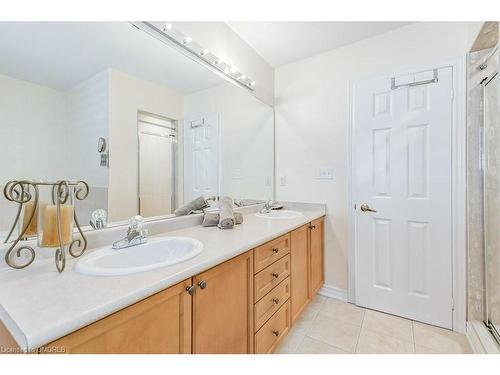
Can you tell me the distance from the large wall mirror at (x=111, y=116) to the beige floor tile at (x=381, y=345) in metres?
1.43

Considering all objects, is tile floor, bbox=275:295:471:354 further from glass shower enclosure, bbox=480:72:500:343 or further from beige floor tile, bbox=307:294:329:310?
glass shower enclosure, bbox=480:72:500:343

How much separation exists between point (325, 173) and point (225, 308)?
1.55 meters

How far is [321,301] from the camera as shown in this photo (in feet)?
6.87

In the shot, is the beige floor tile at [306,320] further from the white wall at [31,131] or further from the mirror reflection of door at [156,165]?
the white wall at [31,131]

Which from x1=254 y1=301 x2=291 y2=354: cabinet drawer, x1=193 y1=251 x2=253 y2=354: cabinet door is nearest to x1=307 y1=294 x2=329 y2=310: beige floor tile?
x1=254 y1=301 x2=291 y2=354: cabinet drawer

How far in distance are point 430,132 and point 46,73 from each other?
2277 millimetres

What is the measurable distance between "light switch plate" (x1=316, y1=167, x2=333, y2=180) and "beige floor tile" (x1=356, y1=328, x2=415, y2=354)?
1.23 meters

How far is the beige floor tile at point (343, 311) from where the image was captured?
1.81 m

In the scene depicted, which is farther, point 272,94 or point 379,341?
point 272,94

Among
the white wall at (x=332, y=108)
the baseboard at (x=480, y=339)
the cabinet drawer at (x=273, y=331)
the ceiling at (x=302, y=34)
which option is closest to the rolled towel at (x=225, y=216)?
the cabinet drawer at (x=273, y=331)

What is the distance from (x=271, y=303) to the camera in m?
1.34

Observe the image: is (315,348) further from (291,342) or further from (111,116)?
(111,116)
